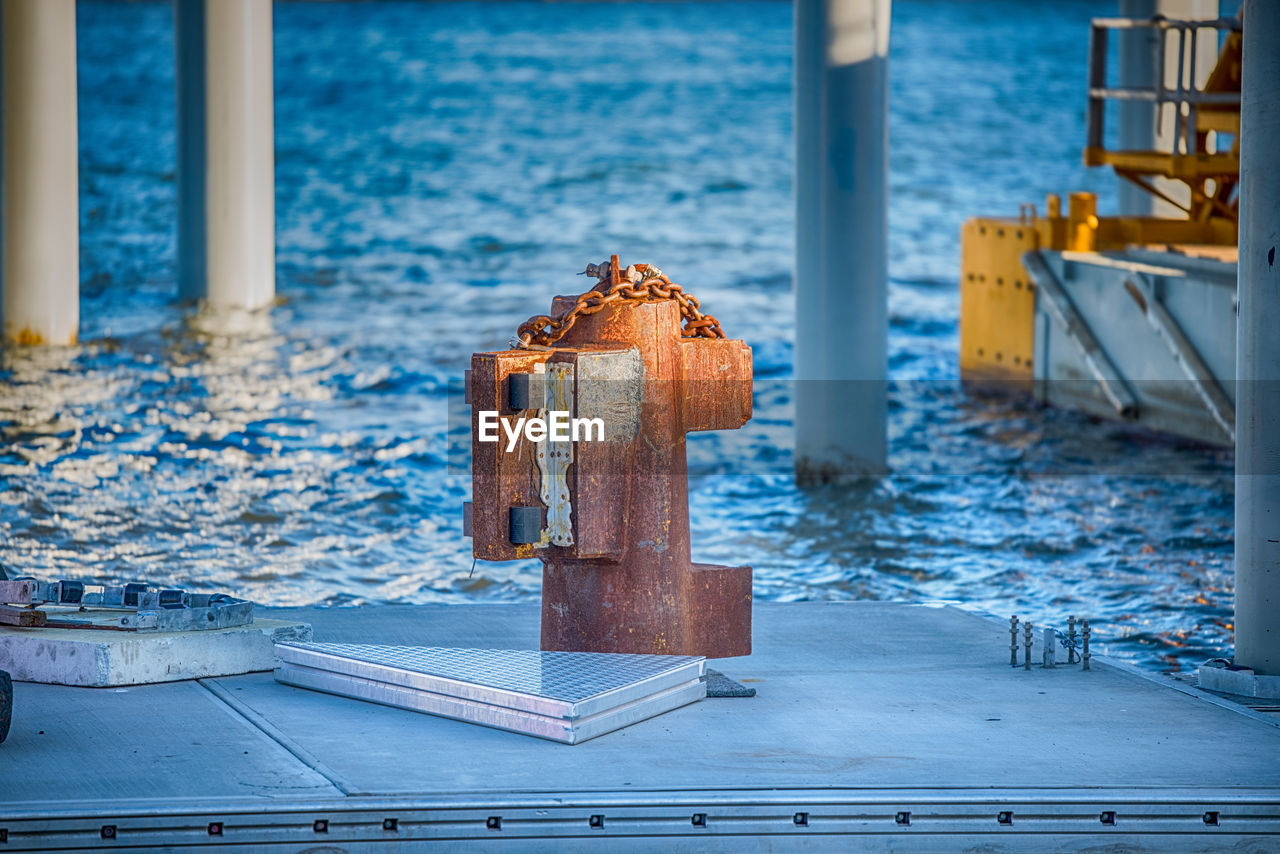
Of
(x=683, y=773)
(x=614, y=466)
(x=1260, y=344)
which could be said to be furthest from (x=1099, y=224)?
(x=683, y=773)

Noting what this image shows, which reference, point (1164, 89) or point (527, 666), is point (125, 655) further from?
point (1164, 89)

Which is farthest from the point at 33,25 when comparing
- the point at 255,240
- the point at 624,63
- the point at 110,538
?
the point at 624,63

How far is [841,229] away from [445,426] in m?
4.93

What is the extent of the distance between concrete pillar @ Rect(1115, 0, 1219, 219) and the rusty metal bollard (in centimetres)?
1409

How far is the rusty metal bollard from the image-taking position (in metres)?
6.12

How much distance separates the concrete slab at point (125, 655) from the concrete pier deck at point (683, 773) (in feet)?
0.23

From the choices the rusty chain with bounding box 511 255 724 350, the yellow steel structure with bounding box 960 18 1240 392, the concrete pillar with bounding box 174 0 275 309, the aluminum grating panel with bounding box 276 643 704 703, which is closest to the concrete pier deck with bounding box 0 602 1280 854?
the aluminum grating panel with bounding box 276 643 704 703

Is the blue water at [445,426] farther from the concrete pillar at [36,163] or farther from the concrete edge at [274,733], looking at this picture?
the concrete edge at [274,733]

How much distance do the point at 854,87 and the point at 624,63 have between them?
112 m

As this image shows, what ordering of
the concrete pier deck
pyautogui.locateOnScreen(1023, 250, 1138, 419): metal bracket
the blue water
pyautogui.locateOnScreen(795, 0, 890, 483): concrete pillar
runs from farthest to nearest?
pyautogui.locateOnScreen(1023, 250, 1138, 419): metal bracket, pyautogui.locateOnScreen(795, 0, 890, 483): concrete pillar, the blue water, the concrete pier deck

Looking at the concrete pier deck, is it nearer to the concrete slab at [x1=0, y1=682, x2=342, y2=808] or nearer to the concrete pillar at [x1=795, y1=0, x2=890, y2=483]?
the concrete slab at [x1=0, y1=682, x2=342, y2=808]

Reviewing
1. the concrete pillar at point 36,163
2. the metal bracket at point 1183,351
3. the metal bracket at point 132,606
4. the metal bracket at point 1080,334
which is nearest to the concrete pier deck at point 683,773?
the metal bracket at point 132,606

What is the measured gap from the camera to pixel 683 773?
5352 millimetres

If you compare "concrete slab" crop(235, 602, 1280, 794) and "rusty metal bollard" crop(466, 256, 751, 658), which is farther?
"rusty metal bollard" crop(466, 256, 751, 658)
